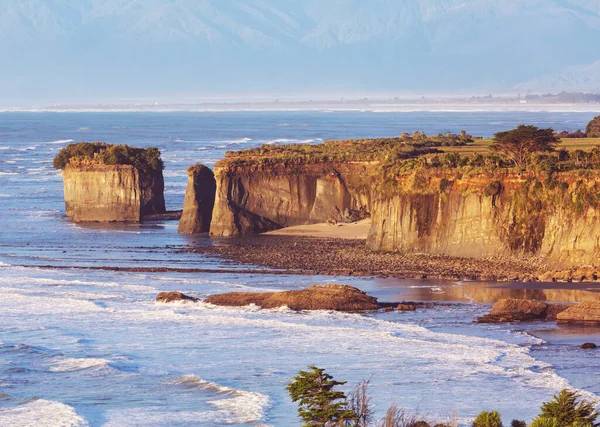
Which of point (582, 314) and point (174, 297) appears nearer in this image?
point (582, 314)

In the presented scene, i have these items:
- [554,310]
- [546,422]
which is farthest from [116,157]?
[546,422]

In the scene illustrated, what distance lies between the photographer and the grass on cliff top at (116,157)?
69.6m

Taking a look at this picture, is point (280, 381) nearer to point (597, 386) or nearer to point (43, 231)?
point (597, 386)

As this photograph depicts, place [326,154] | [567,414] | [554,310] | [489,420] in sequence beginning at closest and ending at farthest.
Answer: [489,420]
[567,414]
[554,310]
[326,154]

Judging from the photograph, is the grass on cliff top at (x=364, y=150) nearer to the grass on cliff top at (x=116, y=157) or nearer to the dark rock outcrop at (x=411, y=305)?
the grass on cliff top at (x=116, y=157)

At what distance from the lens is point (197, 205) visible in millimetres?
63656

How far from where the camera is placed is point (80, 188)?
230 feet

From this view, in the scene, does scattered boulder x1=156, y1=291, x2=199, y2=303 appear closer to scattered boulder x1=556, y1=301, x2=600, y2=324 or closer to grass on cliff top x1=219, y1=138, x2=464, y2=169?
scattered boulder x1=556, y1=301, x2=600, y2=324

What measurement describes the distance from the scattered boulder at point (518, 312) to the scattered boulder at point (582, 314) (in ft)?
1.80

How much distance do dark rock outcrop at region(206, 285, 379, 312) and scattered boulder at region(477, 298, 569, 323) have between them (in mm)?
4087

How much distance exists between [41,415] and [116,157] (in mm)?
41280

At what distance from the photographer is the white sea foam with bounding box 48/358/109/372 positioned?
113ft

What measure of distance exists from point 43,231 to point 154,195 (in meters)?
7.43

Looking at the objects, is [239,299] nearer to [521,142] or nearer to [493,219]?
[493,219]
